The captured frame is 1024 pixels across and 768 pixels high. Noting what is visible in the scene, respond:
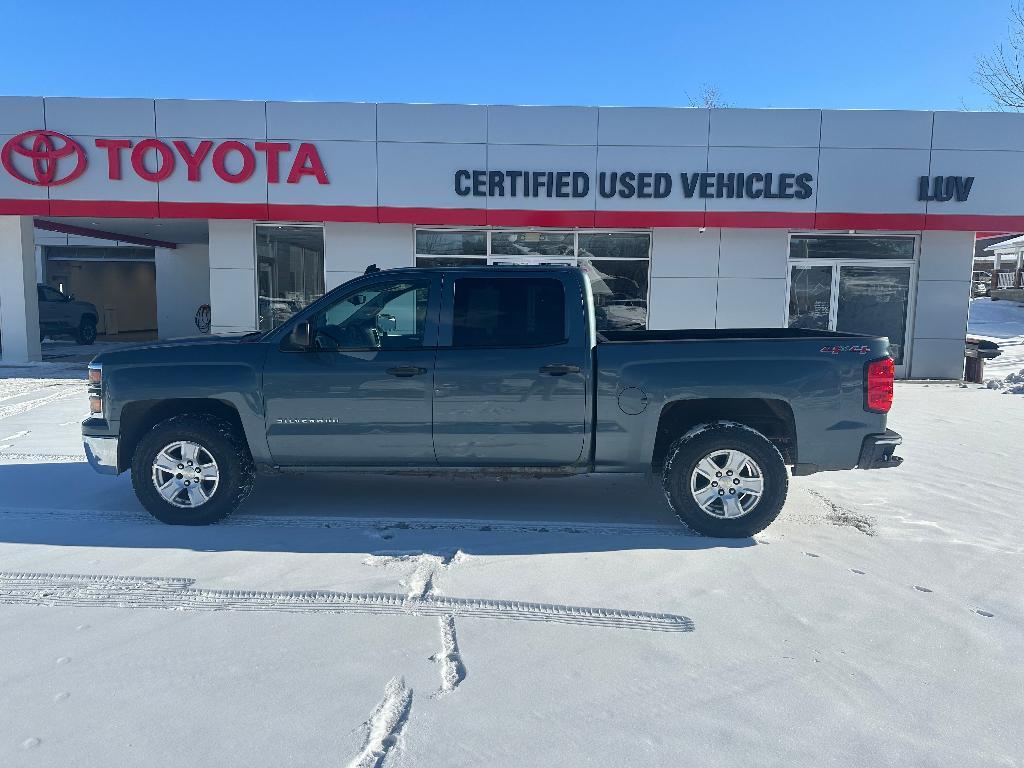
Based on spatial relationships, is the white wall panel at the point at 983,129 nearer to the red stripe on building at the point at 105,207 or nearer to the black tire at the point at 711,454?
the black tire at the point at 711,454

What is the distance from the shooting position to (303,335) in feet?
16.1

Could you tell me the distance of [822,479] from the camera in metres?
6.67

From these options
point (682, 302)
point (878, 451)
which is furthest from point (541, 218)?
point (878, 451)

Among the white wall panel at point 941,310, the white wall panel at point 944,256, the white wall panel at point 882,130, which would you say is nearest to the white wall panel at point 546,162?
the white wall panel at point 882,130

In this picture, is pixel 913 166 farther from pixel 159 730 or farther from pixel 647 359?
pixel 159 730

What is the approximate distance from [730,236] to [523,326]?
403 inches

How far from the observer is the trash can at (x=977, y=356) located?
13.8m

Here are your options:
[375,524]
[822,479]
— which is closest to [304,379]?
[375,524]

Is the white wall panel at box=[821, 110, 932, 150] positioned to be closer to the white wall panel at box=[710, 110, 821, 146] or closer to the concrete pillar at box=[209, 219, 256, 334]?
the white wall panel at box=[710, 110, 821, 146]

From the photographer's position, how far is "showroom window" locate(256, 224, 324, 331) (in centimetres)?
1427

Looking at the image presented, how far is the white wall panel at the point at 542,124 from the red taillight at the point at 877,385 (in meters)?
9.65

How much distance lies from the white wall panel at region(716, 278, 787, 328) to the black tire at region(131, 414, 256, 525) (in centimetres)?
1114

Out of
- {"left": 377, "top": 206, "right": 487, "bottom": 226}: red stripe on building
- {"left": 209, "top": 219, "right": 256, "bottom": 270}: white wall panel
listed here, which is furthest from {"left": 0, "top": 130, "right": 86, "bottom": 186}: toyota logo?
{"left": 377, "top": 206, "right": 487, "bottom": 226}: red stripe on building

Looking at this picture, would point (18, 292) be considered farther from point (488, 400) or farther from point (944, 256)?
point (944, 256)
